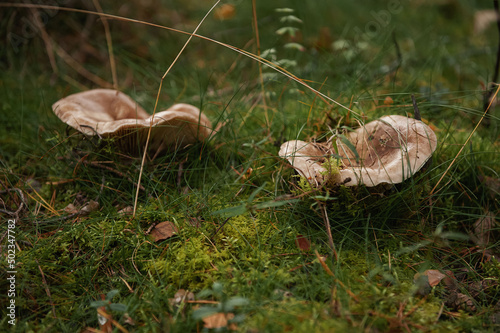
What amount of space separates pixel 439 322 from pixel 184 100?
276 cm

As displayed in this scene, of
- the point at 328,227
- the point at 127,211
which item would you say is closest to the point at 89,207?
the point at 127,211

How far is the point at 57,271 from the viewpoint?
77.1 inches

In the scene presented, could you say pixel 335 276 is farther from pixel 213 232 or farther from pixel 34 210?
pixel 34 210

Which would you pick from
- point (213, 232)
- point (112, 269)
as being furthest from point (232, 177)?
point (112, 269)

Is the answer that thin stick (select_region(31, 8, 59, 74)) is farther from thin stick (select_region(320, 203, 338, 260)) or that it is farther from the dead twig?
thin stick (select_region(320, 203, 338, 260))

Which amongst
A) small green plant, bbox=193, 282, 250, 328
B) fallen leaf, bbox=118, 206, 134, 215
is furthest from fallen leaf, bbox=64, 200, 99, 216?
small green plant, bbox=193, 282, 250, 328

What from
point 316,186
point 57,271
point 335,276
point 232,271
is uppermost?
point 316,186

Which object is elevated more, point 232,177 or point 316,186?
point 316,186

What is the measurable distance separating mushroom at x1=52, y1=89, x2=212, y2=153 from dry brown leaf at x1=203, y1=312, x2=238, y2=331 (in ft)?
4.01

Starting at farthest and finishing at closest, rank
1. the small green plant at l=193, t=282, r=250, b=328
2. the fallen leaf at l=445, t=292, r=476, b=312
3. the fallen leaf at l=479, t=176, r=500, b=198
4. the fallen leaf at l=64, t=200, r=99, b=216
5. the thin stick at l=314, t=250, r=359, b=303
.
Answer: the fallen leaf at l=479, t=176, r=500, b=198 < the fallen leaf at l=64, t=200, r=99, b=216 < the fallen leaf at l=445, t=292, r=476, b=312 < the thin stick at l=314, t=250, r=359, b=303 < the small green plant at l=193, t=282, r=250, b=328

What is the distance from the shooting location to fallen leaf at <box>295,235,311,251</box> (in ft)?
6.54

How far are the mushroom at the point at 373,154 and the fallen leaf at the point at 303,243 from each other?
0.32 m

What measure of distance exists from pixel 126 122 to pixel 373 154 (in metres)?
1.56

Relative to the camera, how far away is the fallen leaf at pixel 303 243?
6.54 ft
